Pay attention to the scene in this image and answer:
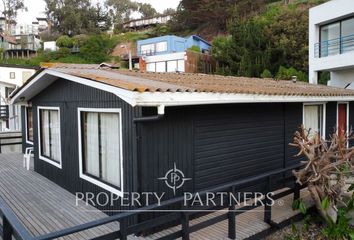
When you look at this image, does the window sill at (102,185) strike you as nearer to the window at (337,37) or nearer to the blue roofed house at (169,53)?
the window at (337,37)

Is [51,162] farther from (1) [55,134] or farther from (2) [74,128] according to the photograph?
(2) [74,128]

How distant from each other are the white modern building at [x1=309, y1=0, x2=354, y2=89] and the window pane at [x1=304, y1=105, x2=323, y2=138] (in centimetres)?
795

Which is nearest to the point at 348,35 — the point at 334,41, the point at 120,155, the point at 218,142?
the point at 334,41

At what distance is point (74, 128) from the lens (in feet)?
23.4

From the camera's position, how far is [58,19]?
53.9m

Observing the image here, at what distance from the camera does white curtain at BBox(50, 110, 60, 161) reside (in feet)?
27.0

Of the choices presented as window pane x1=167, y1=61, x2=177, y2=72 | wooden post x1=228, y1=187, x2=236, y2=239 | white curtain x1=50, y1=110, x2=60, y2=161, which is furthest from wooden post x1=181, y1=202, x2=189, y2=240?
window pane x1=167, y1=61, x2=177, y2=72

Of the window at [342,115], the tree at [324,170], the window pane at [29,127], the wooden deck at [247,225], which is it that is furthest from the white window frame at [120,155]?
the window at [342,115]

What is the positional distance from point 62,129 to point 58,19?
171 ft

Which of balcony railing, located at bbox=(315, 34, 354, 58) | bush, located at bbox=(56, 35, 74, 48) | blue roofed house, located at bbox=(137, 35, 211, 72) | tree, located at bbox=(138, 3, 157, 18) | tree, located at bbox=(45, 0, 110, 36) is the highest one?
tree, located at bbox=(138, 3, 157, 18)

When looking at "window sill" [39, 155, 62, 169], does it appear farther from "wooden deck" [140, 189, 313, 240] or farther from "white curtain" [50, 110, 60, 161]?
"wooden deck" [140, 189, 313, 240]

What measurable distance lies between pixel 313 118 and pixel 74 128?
6.24 m

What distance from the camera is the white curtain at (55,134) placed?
8234mm

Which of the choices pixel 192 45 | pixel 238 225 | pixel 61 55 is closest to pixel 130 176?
pixel 238 225
